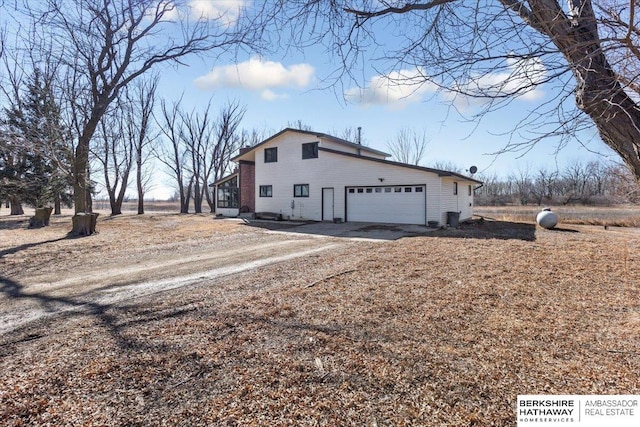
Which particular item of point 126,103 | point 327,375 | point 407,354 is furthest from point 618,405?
point 126,103

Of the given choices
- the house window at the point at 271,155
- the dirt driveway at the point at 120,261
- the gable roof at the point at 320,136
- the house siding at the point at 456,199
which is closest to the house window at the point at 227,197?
the gable roof at the point at 320,136

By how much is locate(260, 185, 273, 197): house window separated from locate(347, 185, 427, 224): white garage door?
5.73 meters

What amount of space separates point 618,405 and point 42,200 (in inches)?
1111

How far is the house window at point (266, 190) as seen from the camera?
20.8 metres

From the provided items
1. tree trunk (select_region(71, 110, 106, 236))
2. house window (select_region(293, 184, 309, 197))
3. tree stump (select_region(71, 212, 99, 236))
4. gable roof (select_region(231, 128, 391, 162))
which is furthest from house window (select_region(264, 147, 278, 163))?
tree stump (select_region(71, 212, 99, 236))

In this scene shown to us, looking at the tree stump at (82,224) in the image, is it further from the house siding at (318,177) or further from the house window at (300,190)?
the house window at (300,190)

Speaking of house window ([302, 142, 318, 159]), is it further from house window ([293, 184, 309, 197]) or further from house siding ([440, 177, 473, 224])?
house siding ([440, 177, 473, 224])

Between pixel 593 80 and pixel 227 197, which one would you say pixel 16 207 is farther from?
pixel 593 80

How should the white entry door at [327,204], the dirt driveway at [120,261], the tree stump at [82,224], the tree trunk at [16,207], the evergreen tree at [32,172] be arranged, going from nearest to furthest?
the dirt driveway at [120,261]
the tree stump at [82,224]
the evergreen tree at [32,172]
the white entry door at [327,204]
the tree trunk at [16,207]

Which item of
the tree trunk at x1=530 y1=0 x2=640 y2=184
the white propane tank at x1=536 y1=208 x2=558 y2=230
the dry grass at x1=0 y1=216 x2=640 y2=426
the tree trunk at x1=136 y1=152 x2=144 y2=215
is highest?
the tree trunk at x1=136 y1=152 x2=144 y2=215

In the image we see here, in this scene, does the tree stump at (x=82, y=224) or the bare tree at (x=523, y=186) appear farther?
the bare tree at (x=523, y=186)

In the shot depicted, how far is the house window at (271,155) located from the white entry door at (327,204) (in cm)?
440

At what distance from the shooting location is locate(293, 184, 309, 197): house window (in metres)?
19.1

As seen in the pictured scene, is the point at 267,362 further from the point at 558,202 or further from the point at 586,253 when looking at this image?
the point at 558,202
